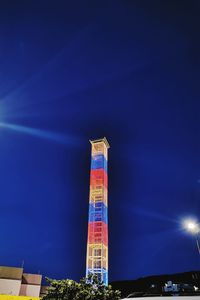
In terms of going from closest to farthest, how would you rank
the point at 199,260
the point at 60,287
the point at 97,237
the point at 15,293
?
the point at 60,287 < the point at 97,237 < the point at 15,293 < the point at 199,260

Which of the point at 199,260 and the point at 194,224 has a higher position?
the point at 199,260

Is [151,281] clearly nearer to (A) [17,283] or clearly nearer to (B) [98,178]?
(A) [17,283]

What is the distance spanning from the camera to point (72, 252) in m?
93.3

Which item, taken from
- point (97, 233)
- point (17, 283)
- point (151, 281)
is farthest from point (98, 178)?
point (151, 281)

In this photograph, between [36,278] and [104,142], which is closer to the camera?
[104,142]

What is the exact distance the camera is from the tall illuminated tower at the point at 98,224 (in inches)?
2164

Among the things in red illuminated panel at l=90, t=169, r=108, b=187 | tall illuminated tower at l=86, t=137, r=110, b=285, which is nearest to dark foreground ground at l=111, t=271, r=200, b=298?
tall illuminated tower at l=86, t=137, r=110, b=285

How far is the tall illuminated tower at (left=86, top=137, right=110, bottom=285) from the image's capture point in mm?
54969

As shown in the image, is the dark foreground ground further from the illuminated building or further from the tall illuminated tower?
the tall illuminated tower

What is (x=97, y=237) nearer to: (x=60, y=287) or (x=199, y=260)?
(x=60, y=287)

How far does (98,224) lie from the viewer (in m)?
57.3

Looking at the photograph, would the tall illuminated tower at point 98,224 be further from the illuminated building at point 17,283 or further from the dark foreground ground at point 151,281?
the dark foreground ground at point 151,281

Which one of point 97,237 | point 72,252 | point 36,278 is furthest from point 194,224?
point 72,252

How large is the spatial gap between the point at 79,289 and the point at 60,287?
1.92 meters
